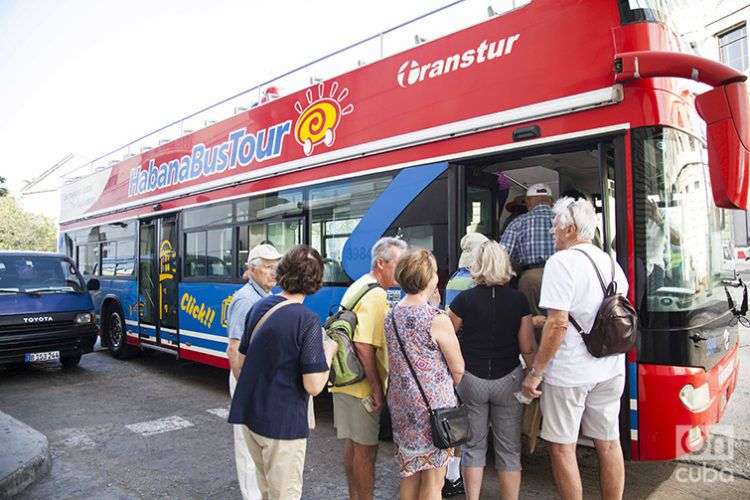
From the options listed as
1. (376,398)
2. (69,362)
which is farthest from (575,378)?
(69,362)

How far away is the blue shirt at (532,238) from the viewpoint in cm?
397

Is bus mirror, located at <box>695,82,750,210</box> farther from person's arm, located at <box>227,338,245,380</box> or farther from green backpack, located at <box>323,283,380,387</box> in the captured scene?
person's arm, located at <box>227,338,245,380</box>

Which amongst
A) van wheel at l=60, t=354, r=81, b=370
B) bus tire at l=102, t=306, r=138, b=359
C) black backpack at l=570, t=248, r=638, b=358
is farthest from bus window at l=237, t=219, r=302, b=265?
van wheel at l=60, t=354, r=81, b=370

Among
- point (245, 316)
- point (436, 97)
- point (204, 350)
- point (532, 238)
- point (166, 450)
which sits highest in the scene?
point (436, 97)

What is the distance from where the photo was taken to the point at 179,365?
30.2ft

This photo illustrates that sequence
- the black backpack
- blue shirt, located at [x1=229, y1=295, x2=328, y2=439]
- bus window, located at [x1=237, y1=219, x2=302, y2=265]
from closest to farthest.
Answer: blue shirt, located at [x1=229, y1=295, x2=328, y2=439] < the black backpack < bus window, located at [x1=237, y1=219, x2=302, y2=265]

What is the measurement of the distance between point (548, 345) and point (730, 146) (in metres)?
1.46

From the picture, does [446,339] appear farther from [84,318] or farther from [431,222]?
[84,318]

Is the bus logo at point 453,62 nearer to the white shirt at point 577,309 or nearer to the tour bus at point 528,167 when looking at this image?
the tour bus at point 528,167

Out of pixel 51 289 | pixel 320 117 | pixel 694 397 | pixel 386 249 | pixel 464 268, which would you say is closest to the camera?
pixel 386 249

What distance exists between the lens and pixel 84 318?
8492mm

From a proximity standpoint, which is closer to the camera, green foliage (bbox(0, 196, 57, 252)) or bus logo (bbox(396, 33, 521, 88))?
bus logo (bbox(396, 33, 521, 88))

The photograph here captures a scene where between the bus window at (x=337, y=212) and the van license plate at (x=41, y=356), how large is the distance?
493 centimetres

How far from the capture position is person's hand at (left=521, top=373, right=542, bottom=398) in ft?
10.0
